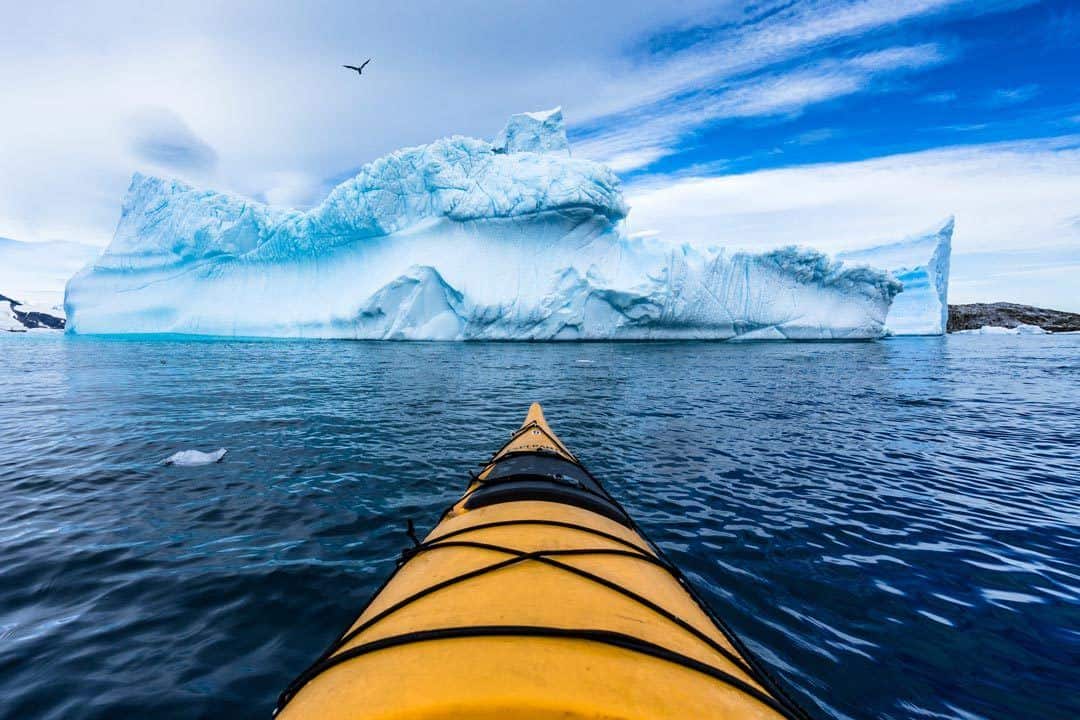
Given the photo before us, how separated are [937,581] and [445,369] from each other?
14991 mm

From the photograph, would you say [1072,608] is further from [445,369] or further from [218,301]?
[218,301]

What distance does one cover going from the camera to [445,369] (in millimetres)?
17297

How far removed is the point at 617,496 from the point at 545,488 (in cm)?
214

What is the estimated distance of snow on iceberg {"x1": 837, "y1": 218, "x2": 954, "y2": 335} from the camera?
1496 inches

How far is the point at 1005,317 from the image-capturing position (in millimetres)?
82250

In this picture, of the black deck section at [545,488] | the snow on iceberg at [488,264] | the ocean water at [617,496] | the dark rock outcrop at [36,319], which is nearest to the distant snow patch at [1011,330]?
the snow on iceberg at [488,264]

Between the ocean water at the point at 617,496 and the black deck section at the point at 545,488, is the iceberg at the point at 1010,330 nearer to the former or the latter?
the ocean water at the point at 617,496

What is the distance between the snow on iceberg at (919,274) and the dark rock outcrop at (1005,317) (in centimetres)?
4621

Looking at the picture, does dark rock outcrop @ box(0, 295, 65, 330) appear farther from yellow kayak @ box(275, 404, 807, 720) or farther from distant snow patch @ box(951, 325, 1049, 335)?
distant snow patch @ box(951, 325, 1049, 335)

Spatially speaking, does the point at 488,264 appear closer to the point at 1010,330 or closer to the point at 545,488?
the point at 545,488

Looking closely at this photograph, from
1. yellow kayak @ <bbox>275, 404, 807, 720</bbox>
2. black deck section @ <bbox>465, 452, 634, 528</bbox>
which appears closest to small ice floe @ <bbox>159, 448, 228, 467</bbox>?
black deck section @ <bbox>465, 452, 634, 528</bbox>

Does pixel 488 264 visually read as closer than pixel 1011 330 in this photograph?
Yes

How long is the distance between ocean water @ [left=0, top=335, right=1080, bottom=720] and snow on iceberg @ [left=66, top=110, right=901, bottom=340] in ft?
73.3

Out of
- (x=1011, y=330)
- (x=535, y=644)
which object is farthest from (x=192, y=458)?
(x=1011, y=330)
